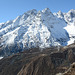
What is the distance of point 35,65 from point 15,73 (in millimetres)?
22144

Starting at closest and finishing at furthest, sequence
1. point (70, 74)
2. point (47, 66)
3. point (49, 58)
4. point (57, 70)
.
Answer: point (70, 74)
point (57, 70)
point (47, 66)
point (49, 58)

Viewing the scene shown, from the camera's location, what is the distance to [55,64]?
168 metres

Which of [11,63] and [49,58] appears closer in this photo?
[49,58]

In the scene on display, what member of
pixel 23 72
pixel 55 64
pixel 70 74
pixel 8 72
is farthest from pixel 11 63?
pixel 70 74

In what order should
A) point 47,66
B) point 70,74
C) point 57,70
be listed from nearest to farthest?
point 70,74, point 57,70, point 47,66

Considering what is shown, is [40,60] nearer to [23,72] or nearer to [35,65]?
[35,65]

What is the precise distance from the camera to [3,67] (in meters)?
191

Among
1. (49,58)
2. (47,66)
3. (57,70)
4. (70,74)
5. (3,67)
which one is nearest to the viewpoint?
(70,74)

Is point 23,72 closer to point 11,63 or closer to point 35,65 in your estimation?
point 35,65

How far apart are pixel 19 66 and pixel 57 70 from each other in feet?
157

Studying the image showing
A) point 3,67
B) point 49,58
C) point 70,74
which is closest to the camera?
point 70,74

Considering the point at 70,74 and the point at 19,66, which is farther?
the point at 19,66

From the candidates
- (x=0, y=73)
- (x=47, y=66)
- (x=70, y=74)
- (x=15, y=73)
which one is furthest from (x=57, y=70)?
(x=70, y=74)

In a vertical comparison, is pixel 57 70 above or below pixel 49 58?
below
